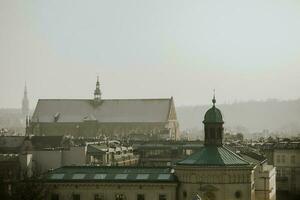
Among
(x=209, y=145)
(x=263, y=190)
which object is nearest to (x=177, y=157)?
(x=263, y=190)

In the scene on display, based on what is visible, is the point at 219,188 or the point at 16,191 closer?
the point at 219,188

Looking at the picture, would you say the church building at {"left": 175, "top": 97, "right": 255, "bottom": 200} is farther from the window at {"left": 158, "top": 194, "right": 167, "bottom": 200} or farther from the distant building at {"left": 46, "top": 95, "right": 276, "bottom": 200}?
the window at {"left": 158, "top": 194, "right": 167, "bottom": 200}

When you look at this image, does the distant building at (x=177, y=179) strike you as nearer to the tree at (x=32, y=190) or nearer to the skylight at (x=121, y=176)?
the skylight at (x=121, y=176)

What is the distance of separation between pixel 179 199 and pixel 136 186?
4.65 m

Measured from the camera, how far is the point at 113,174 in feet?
262

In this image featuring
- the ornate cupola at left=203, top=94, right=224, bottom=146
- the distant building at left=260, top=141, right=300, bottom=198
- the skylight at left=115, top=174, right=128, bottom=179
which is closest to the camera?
the skylight at left=115, top=174, right=128, bottom=179

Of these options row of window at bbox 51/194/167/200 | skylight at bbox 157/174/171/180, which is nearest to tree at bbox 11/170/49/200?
row of window at bbox 51/194/167/200

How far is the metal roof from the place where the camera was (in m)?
78.4

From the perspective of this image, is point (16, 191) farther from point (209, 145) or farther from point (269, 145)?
point (269, 145)

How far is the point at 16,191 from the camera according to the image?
81.3 metres

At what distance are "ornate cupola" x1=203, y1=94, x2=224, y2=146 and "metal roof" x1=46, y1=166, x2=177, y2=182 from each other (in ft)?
17.8

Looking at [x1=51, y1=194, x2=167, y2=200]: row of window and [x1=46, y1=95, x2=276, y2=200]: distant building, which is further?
[x1=51, y1=194, x2=167, y2=200]: row of window

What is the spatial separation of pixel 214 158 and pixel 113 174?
10.9 metres

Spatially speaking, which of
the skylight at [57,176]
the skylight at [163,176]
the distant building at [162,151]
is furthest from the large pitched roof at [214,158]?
the distant building at [162,151]
